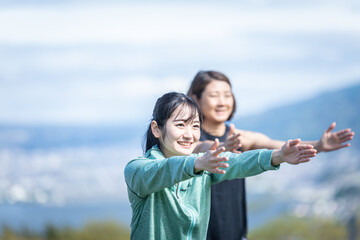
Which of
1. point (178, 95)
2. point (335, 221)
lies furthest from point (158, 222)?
point (335, 221)

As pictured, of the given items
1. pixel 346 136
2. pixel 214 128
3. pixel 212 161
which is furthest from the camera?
pixel 214 128

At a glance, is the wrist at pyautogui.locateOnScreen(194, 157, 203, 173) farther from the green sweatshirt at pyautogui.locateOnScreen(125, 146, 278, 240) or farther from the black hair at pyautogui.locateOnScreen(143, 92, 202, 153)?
the black hair at pyautogui.locateOnScreen(143, 92, 202, 153)

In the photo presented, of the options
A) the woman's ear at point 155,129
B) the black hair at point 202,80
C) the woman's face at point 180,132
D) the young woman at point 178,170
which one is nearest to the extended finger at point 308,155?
the young woman at point 178,170

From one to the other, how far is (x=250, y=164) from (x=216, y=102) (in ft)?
4.09

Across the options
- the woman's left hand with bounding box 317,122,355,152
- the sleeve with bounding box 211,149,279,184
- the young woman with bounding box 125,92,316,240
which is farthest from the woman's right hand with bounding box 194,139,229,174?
the woman's left hand with bounding box 317,122,355,152

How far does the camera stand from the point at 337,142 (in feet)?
7.25

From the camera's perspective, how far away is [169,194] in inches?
73.2

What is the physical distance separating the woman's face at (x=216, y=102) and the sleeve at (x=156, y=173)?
117cm

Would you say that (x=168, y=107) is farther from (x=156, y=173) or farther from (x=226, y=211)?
(x=226, y=211)

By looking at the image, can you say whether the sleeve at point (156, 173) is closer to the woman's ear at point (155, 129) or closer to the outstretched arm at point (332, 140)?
the woman's ear at point (155, 129)

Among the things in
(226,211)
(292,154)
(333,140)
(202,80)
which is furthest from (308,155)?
(202,80)

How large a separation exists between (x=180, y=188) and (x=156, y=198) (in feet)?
0.32

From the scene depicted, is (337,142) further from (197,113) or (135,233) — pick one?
(135,233)

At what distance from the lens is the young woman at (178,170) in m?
1.71
